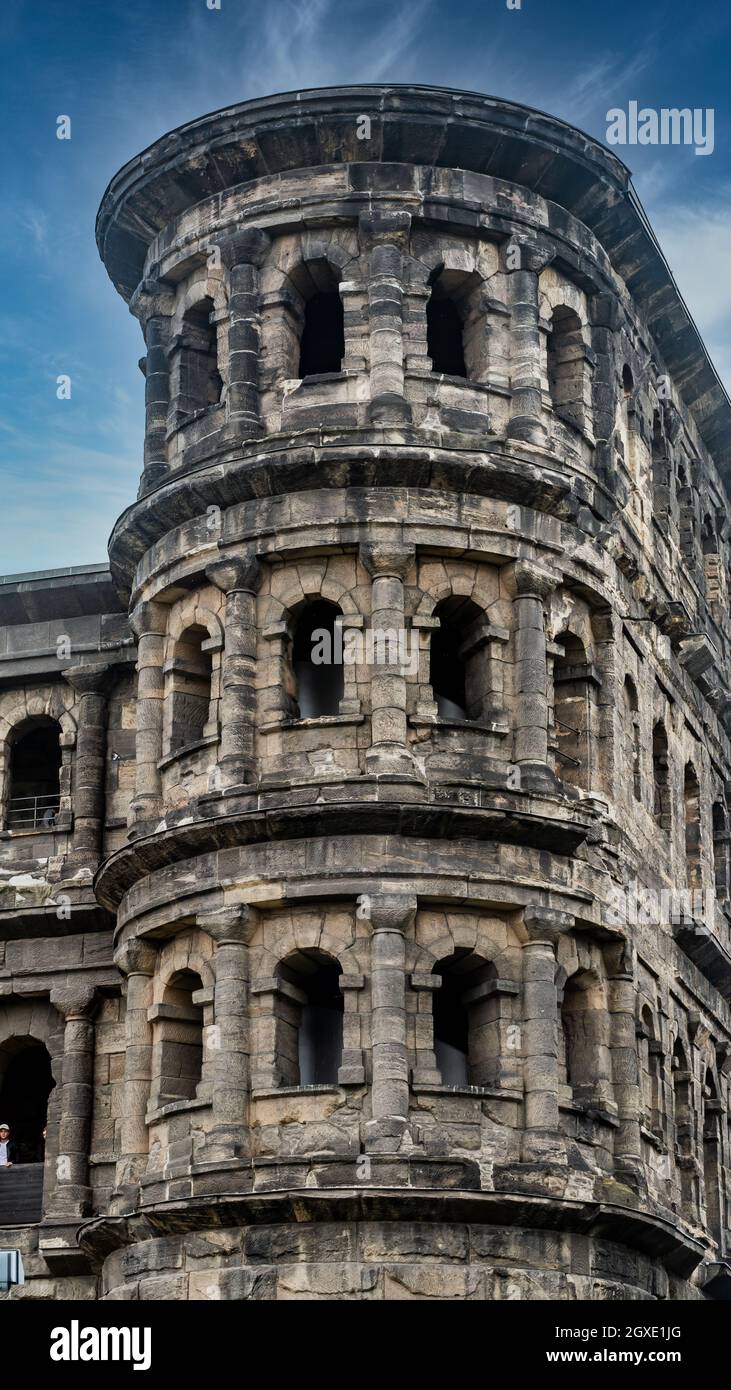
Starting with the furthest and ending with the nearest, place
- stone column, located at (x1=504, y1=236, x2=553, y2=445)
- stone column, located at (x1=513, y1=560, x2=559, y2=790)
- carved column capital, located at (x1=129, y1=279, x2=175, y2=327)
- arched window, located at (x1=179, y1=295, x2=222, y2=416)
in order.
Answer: carved column capital, located at (x1=129, y1=279, x2=175, y2=327), arched window, located at (x1=179, y1=295, x2=222, y2=416), stone column, located at (x1=504, y1=236, x2=553, y2=445), stone column, located at (x1=513, y1=560, x2=559, y2=790)

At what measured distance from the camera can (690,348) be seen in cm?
3931

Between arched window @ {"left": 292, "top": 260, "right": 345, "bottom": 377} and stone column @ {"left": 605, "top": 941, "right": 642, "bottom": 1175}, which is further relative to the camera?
arched window @ {"left": 292, "top": 260, "right": 345, "bottom": 377}

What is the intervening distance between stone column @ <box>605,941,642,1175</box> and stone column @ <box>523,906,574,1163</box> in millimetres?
1604

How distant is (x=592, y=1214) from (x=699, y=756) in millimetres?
12299

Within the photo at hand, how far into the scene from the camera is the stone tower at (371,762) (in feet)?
93.5

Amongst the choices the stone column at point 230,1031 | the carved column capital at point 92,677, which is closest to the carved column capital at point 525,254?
the carved column capital at point 92,677

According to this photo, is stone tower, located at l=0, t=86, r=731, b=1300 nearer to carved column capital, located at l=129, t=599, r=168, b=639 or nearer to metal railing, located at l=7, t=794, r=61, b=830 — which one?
carved column capital, located at l=129, t=599, r=168, b=639

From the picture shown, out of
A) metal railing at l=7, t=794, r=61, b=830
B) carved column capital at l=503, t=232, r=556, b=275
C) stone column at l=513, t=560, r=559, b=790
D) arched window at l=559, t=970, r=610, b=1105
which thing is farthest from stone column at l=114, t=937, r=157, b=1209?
carved column capital at l=503, t=232, r=556, b=275

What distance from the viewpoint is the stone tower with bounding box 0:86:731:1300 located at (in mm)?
28500

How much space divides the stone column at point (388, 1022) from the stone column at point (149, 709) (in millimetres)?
4181

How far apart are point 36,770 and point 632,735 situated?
1006 cm

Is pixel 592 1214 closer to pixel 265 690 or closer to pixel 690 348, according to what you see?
pixel 265 690
